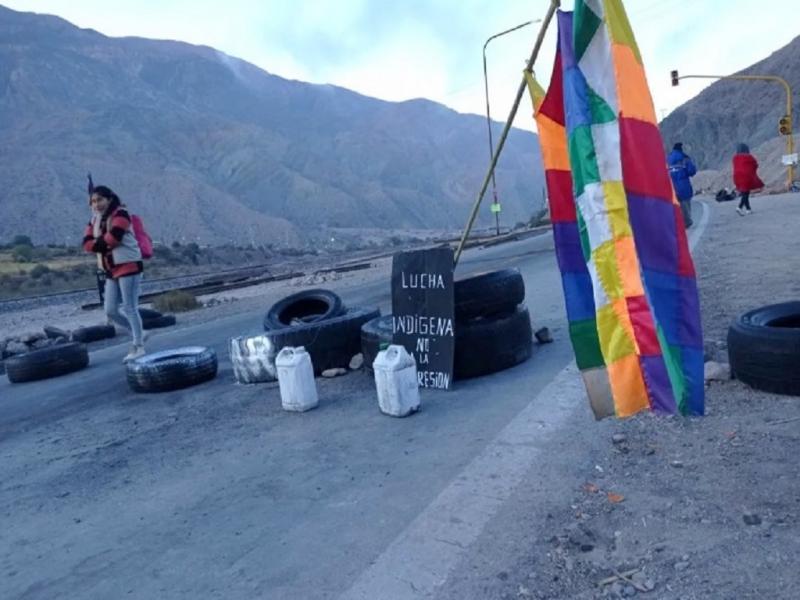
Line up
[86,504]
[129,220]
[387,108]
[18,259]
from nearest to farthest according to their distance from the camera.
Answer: [86,504], [129,220], [18,259], [387,108]

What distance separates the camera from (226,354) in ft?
29.7

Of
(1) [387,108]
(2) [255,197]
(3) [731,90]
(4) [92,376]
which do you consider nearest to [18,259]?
(4) [92,376]

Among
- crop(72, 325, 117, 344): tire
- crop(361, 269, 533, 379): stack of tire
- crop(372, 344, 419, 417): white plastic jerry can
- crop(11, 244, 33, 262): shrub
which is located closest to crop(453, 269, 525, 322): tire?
crop(361, 269, 533, 379): stack of tire

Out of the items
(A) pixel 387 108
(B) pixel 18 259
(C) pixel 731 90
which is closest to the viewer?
(B) pixel 18 259

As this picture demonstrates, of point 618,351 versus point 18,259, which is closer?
point 618,351

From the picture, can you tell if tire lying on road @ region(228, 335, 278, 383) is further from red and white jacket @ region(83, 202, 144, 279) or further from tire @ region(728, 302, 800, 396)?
tire @ region(728, 302, 800, 396)

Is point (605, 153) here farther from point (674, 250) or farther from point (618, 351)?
point (618, 351)

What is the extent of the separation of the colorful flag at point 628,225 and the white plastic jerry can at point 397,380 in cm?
185

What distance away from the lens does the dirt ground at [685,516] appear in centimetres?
259

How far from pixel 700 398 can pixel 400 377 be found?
6.96 feet

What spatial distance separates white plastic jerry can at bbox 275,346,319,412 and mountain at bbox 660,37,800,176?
8611 cm

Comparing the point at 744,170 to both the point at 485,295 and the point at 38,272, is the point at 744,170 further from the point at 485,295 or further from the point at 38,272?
the point at 38,272

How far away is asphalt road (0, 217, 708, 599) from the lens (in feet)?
10.2

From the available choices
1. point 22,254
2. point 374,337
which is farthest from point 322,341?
point 22,254
